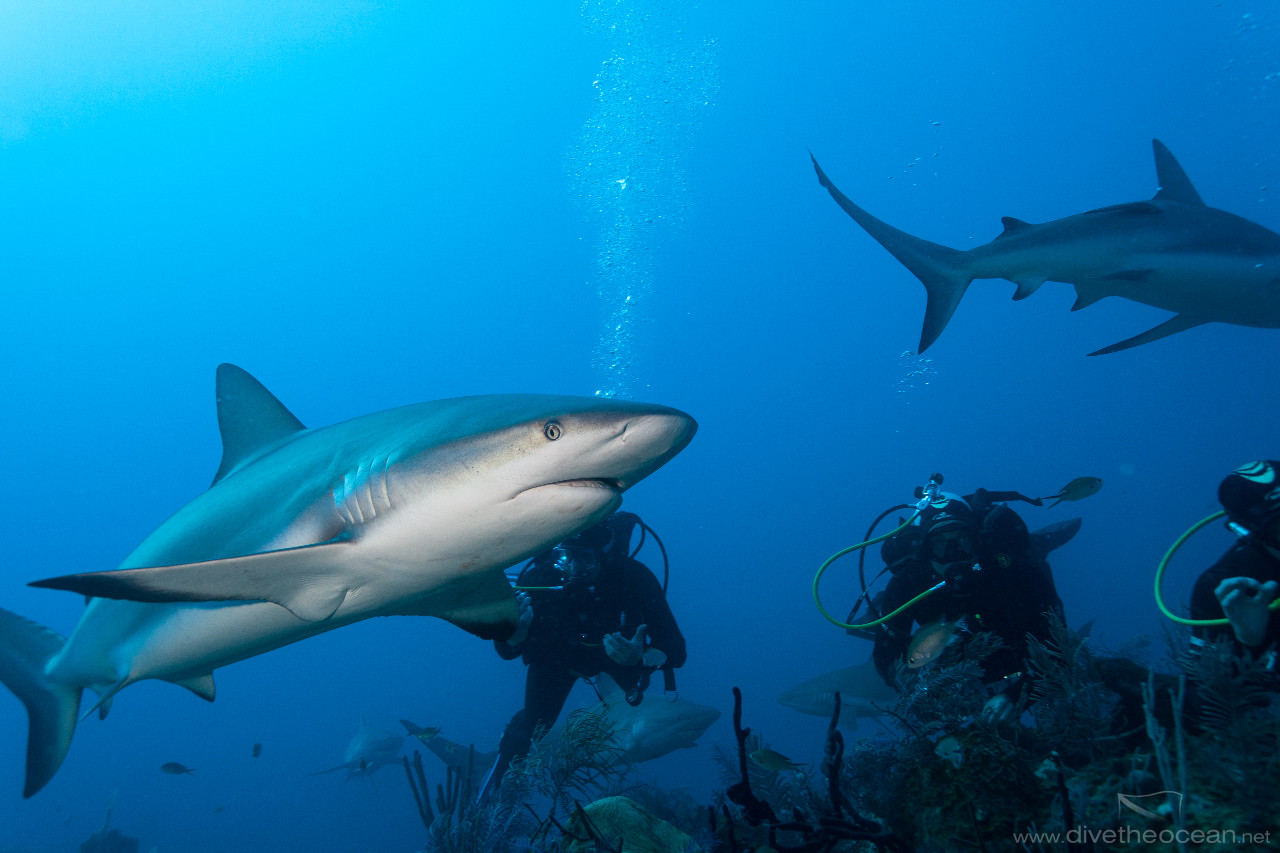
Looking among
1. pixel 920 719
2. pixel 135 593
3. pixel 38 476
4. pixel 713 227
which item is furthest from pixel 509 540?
pixel 38 476

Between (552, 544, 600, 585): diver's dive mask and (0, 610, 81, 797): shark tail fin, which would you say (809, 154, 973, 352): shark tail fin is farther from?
(0, 610, 81, 797): shark tail fin

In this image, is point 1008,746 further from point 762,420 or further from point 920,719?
point 762,420

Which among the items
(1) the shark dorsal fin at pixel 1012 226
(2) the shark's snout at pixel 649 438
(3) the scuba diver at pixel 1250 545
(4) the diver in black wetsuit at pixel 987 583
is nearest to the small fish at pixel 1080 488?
(4) the diver in black wetsuit at pixel 987 583

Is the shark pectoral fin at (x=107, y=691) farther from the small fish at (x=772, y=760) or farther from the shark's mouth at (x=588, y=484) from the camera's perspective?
the small fish at (x=772, y=760)

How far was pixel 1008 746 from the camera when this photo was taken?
2.37m

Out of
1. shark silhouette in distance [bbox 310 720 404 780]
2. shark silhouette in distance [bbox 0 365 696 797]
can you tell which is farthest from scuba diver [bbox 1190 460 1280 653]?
shark silhouette in distance [bbox 310 720 404 780]

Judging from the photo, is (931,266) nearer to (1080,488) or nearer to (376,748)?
(1080,488)

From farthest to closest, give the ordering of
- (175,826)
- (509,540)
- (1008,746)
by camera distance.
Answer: (175,826) < (1008,746) < (509,540)

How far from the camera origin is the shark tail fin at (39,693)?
3346 mm

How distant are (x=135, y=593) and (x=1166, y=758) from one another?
11.2 ft

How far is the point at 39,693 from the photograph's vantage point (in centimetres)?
337

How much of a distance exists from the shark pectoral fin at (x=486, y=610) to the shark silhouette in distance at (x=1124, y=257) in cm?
425

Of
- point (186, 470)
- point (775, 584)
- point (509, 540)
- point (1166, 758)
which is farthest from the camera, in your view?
point (186, 470)

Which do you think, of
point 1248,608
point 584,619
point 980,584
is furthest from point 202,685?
point 980,584
